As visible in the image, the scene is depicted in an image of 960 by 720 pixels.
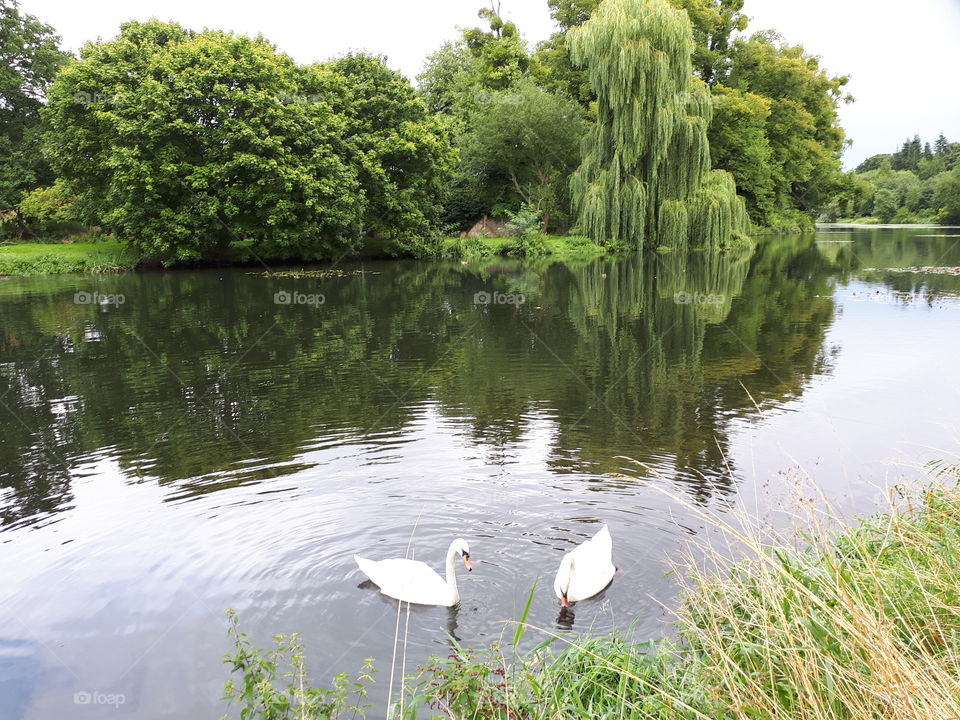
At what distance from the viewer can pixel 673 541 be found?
615cm

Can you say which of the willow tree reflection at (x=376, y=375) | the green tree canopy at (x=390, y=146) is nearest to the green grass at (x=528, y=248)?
the green tree canopy at (x=390, y=146)

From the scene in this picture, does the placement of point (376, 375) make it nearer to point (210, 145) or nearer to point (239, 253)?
point (210, 145)

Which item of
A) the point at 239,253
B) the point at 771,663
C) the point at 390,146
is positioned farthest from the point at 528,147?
the point at 771,663

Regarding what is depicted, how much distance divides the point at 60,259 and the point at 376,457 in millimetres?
31842

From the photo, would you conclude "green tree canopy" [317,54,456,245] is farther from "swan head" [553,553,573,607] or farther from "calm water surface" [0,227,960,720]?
"swan head" [553,553,573,607]

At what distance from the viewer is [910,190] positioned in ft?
323

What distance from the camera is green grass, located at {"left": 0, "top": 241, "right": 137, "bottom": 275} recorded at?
32.7 metres

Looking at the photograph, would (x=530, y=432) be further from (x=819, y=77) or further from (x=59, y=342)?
(x=819, y=77)

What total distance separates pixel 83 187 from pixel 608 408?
34.3m

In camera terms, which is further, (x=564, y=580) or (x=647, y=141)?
(x=647, y=141)

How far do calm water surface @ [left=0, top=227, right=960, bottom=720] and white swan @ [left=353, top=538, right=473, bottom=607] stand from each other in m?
0.11

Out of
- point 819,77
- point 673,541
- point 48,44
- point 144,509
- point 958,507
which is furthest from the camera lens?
point 819,77

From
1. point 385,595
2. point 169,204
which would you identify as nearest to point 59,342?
point 385,595

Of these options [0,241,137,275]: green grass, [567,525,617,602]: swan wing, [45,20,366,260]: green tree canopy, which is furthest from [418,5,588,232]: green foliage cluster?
[567,525,617,602]: swan wing
